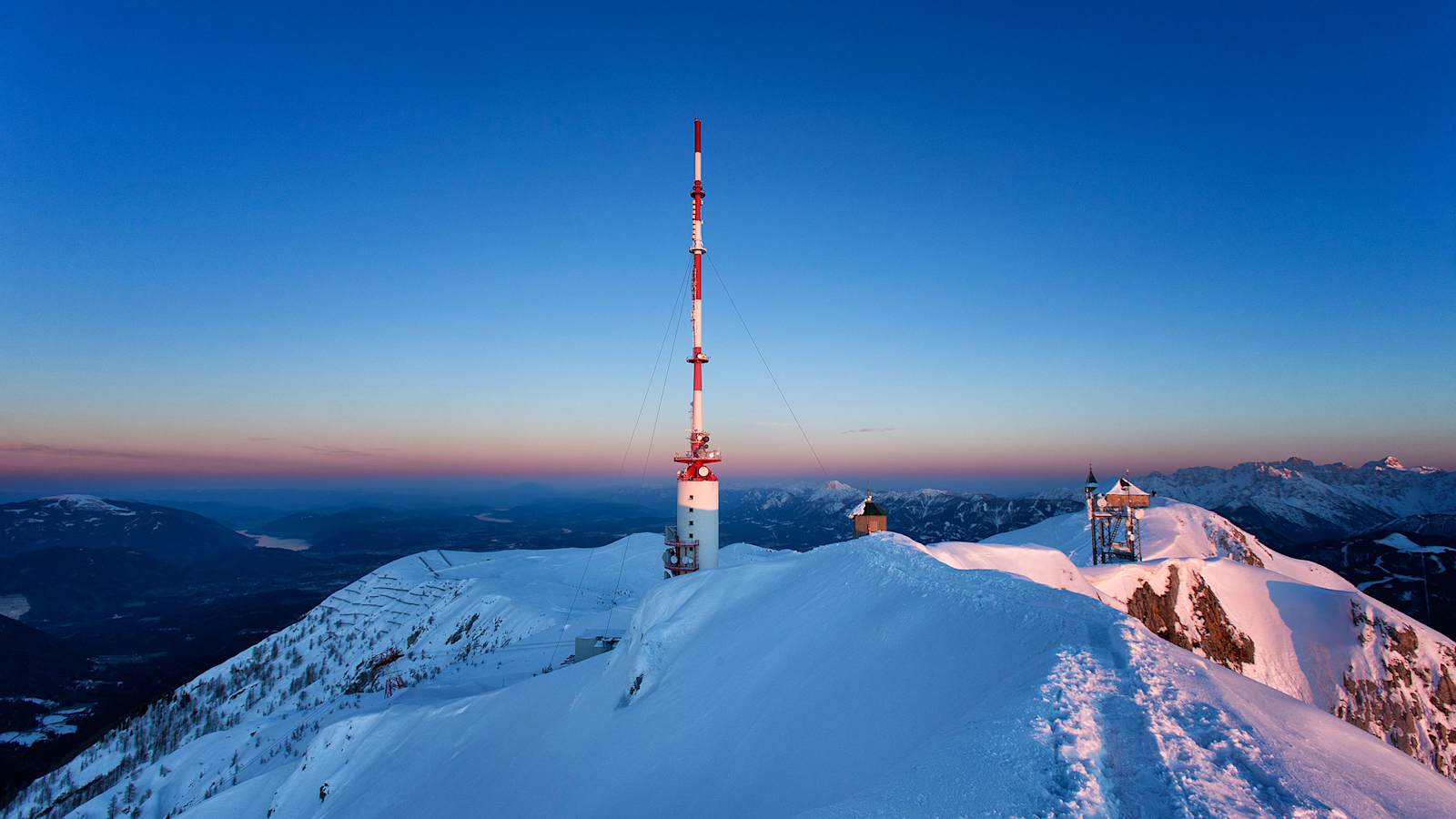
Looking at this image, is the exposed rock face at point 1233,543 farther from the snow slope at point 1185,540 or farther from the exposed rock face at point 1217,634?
the exposed rock face at point 1217,634

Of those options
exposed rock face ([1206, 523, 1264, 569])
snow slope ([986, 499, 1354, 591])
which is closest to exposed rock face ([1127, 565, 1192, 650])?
snow slope ([986, 499, 1354, 591])

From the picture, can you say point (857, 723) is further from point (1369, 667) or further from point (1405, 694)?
point (1405, 694)

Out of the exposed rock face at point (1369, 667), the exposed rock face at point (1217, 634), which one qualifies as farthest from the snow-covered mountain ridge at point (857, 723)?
the exposed rock face at point (1217, 634)

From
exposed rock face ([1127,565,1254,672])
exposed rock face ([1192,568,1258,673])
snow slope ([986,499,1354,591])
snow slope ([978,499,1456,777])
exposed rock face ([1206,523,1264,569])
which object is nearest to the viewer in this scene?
exposed rock face ([1127,565,1254,672])

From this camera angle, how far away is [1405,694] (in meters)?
31.0

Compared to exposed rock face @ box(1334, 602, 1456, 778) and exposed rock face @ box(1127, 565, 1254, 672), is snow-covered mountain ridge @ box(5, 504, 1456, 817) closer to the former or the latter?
exposed rock face @ box(1127, 565, 1254, 672)

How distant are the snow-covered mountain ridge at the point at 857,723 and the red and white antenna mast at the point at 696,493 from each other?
9.24 m

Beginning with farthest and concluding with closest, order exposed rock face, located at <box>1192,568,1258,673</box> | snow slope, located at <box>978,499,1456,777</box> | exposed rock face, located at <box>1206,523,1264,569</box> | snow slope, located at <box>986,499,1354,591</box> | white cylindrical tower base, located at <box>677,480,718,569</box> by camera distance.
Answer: exposed rock face, located at <box>1206,523,1264,569</box> < snow slope, located at <box>986,499,1354,591</box> < white cylindrical tower base, located at <box>677,480,718,569</box> < exposed rock face, located at <box>1192,568,1258,673</box> < snow slope, located at <box>978,499,1456,777</box>

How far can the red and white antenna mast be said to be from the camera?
34.9 m

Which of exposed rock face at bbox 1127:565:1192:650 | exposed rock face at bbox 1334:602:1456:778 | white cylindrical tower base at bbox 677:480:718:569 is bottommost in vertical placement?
exposed rock face at bbox 1334:602:1456:778

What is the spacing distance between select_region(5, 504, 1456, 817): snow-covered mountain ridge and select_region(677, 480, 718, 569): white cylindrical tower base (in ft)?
33.1

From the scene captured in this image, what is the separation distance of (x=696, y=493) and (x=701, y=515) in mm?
1350

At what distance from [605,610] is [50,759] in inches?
4377

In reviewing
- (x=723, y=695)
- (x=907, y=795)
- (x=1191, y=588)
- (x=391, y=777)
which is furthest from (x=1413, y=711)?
(x=391, y=777)
